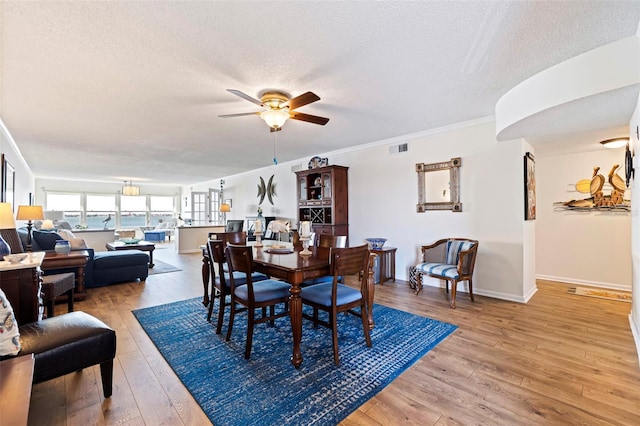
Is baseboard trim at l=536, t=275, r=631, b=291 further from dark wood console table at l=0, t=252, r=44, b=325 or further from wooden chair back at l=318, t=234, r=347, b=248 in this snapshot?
dark wood console table at l=0, t=252, r=44, b=325

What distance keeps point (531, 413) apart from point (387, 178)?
381cm

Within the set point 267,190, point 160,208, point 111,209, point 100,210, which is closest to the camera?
point 267,190

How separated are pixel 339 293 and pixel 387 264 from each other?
252cm

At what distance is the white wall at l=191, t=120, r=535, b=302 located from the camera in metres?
3.81

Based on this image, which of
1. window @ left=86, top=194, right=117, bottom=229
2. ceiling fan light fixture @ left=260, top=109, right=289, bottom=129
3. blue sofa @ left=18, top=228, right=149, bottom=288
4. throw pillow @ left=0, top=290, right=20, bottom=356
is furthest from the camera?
window @ left=86, top=194, right=117, bottom=229

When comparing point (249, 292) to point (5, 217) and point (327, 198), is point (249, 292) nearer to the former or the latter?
point (5, 217)

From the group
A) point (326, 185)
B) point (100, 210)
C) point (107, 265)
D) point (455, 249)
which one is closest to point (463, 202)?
point (455, 249)

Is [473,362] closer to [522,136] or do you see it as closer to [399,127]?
[522,136]

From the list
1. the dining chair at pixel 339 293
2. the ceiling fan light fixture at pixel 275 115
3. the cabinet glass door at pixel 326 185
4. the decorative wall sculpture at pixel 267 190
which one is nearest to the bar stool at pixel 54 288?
the dining chair at pixel 339 293

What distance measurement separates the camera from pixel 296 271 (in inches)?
88.0

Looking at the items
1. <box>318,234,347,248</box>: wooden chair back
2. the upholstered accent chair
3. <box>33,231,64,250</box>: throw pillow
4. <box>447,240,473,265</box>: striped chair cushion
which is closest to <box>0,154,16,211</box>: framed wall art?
<box>33,231,64,250</box>: throw pillow

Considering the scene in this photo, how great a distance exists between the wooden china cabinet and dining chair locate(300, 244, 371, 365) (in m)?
2.94

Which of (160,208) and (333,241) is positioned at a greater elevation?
(160,208)

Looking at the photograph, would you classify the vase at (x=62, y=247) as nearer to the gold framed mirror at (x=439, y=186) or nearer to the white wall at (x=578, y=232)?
the gold framed mirror at (x=439, y=186)
